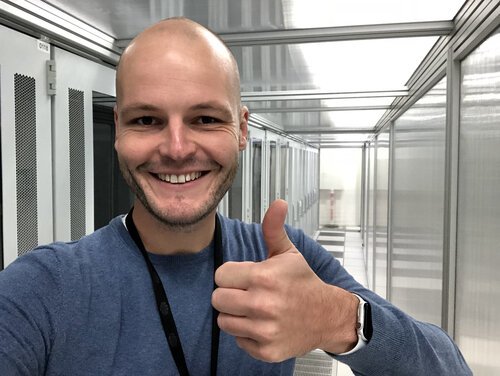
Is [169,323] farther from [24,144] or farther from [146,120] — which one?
[24,144]

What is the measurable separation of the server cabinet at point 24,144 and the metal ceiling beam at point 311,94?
142cm

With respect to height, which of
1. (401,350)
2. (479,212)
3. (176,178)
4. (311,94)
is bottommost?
(401,350)

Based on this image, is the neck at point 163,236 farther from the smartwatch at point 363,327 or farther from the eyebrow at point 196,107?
the smartwatch at point 363,327

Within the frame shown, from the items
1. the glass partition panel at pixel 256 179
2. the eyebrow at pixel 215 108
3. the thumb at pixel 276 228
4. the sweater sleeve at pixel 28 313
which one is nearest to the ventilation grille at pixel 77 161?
the sweater sleeve at pixel 28 313

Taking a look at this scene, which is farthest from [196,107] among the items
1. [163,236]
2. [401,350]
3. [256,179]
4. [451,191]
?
[256,179]

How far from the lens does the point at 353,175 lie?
423 inches

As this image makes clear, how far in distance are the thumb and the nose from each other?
263 mm

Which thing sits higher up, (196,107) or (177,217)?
(196,107)

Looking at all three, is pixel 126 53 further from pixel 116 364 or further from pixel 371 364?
pixel 371 364

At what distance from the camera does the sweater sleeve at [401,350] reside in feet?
2.55

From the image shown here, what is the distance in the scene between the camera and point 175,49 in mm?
902

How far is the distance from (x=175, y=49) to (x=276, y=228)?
47cm

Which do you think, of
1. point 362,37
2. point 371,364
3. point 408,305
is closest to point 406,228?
point 408,305

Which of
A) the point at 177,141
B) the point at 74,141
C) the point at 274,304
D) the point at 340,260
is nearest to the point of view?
the point at 274,304
